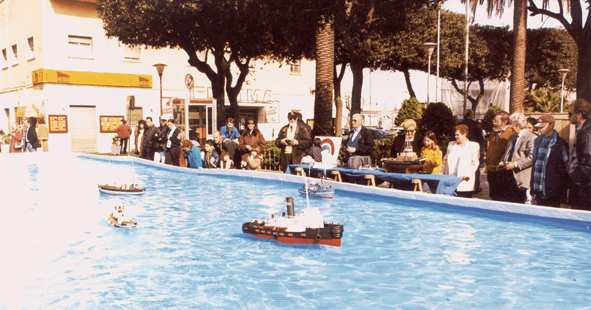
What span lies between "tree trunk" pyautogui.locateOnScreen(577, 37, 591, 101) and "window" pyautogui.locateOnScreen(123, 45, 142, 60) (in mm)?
23501

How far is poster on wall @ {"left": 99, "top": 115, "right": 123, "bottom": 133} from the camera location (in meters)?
30.8

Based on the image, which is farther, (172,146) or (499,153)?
(172,146)

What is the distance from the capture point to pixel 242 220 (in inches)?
401

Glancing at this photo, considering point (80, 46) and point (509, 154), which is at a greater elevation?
point (80, 46)

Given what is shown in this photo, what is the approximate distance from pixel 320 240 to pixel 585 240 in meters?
A: 3.80

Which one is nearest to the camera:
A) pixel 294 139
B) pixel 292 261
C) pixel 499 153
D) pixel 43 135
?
pixel 292 261

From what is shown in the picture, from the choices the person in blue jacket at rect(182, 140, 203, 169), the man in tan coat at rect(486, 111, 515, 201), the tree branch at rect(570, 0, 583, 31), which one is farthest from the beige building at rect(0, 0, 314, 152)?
the man in tan coat at rect(486, 111, 515, 201)

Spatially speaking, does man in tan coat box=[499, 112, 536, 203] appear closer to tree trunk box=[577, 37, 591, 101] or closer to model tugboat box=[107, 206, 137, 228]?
model tugboat box=[107, 206, 137, 228]

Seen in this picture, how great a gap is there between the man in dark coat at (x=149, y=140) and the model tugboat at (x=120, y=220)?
870 cm

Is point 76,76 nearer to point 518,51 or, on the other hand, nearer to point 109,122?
point 109,122

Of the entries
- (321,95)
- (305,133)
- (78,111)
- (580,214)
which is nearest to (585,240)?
(580,214)

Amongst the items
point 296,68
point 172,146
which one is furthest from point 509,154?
point 296,68

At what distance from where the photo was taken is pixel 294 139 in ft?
45.7

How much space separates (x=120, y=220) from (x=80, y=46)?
2378 cm
